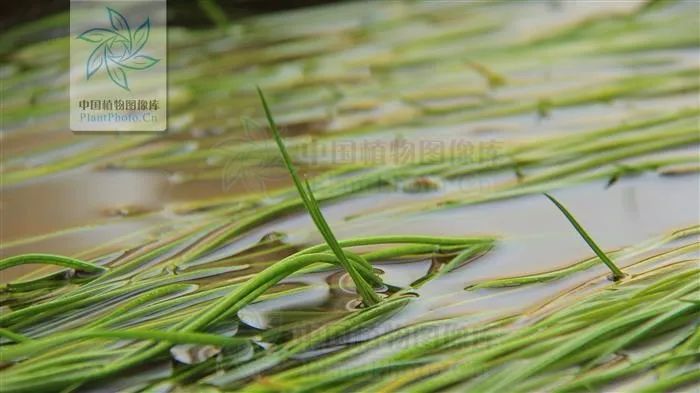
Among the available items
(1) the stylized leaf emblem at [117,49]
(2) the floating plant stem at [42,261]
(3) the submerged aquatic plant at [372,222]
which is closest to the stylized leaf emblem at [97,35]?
(1) the stylized leaf emblem at [117,49]

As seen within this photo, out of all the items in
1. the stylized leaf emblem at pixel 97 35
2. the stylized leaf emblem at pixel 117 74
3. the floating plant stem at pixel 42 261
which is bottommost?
the floating plant stem at pixel 42 261

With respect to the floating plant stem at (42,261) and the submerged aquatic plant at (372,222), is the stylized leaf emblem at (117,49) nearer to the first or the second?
the submerged aquatic plant at (372,222)

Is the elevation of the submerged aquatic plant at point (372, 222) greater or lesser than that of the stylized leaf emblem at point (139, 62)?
lesser

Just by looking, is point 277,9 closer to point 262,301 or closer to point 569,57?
point 569,57

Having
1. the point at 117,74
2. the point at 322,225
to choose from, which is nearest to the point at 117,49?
the point at 117,74

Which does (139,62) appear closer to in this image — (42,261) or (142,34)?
(142,34)

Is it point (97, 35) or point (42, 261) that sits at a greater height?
point (97, 35)
